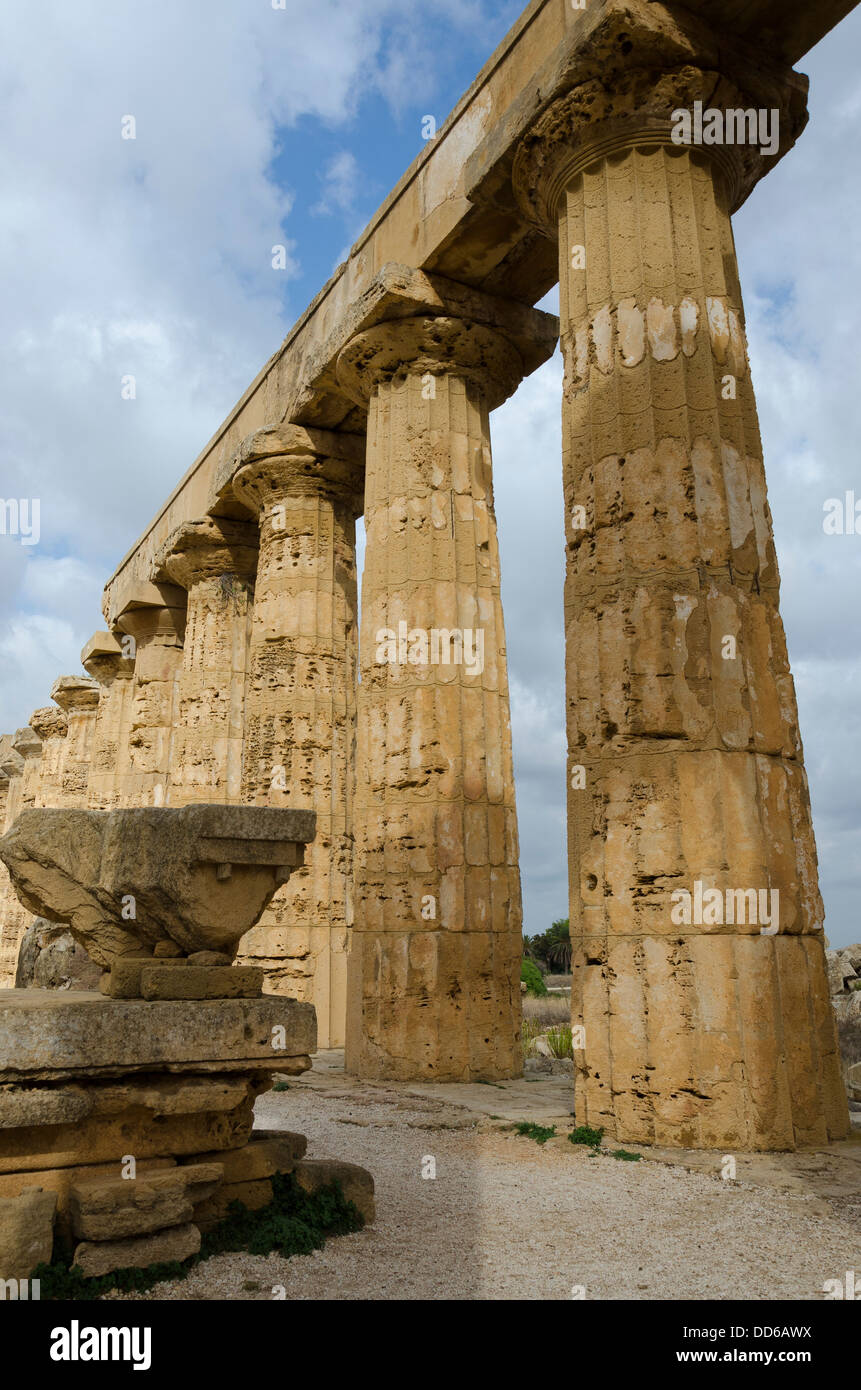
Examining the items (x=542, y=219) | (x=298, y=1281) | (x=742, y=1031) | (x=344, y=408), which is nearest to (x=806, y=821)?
(x=742, y=1031)

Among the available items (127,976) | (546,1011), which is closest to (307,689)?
(127,976)

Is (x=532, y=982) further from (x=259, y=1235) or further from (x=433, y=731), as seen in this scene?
(x=259, y=1235)

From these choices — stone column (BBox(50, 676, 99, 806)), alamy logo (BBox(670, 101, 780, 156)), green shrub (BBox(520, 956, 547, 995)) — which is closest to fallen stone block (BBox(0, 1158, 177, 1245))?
alamy logo (BBox(670, 101, 780, 156))

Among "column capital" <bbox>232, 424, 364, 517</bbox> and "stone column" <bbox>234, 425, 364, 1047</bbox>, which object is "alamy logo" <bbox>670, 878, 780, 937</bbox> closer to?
"stone column" <bbox>234, 425, 364, 1047</bbox>

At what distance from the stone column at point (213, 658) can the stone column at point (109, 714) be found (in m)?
4.38

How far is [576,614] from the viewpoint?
261 inches

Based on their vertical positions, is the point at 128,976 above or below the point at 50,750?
below

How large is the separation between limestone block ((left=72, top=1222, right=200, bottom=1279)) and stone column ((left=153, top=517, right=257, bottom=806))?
11.1 metres

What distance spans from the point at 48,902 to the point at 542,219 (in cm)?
662

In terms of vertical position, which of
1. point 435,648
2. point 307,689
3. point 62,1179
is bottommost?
point 62,1179

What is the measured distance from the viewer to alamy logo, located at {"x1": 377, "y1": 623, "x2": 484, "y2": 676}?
919cm

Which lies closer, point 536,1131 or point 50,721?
point 536,1131

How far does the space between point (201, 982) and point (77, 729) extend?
68.7 feet

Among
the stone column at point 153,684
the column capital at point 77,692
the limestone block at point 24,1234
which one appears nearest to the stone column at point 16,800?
the column capital at point 77,692
